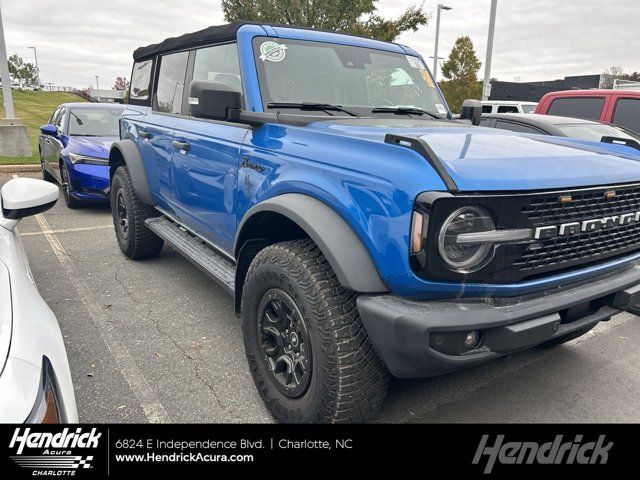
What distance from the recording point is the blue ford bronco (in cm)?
178

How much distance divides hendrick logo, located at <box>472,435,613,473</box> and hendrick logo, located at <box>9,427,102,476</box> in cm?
150

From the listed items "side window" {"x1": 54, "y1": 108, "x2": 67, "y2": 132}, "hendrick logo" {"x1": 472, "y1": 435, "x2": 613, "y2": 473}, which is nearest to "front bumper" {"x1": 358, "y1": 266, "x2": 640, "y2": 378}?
"hendrick logo" {"x1": 472, "y1": 435, "x2": 613, "y2": 473}

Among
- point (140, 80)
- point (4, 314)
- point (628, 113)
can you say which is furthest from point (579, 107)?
point (4, 314)

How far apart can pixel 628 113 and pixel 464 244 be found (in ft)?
20.9

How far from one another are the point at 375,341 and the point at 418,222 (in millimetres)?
497

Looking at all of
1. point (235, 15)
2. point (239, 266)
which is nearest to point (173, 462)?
point (239, 266)

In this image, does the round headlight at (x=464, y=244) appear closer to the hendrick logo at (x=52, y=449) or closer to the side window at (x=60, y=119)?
the hendrick logo at (x=52, y=449)

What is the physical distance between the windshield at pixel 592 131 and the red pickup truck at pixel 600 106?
Result: 105cm

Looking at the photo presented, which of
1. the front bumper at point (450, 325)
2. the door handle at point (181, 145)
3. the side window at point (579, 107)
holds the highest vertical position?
the side window at point (579, 107)

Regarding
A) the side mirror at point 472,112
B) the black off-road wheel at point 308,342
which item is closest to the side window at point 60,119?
the side mirror at point 472,112

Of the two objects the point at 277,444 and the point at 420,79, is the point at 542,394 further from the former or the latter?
the point at 420,79

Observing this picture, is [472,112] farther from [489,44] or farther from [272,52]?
[489,44]

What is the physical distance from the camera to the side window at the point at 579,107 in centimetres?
680

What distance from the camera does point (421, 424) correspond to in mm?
2484
